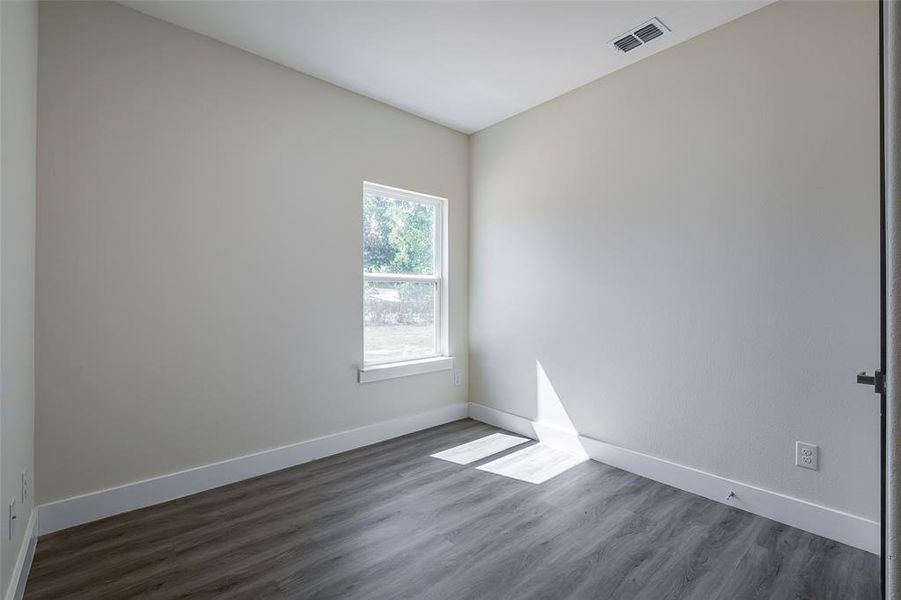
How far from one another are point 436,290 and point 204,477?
2.32 metres

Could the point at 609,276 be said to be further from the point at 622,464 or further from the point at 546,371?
the point at 622,464

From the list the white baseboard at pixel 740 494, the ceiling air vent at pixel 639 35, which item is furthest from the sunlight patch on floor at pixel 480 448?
the ceiling air vent at pixel 639 35

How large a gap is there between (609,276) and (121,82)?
3228 millimetres

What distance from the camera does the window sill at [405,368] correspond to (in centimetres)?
336

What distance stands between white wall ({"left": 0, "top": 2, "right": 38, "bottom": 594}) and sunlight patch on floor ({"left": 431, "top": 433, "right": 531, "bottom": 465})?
7.34ft

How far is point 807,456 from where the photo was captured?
215 centimetres

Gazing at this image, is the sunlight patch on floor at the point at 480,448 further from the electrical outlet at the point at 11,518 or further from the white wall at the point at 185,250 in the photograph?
the electrical outlet at the point at 11,518

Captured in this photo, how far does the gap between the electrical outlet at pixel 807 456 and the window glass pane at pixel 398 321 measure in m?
2.71

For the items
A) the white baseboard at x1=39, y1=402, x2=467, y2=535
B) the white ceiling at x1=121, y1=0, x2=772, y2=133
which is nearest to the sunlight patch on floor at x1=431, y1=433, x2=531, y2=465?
the white baseboard at x1=39, y1=402, x2=467, y2=535

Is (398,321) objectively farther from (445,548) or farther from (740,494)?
(740,494)

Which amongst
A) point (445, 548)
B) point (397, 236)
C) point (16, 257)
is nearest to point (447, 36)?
point (397, 236)

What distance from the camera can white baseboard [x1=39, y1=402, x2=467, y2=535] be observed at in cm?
217

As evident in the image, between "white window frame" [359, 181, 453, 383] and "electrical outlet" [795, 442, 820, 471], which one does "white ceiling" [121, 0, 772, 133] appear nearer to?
"white window frame" [359, 181, 453, 383]

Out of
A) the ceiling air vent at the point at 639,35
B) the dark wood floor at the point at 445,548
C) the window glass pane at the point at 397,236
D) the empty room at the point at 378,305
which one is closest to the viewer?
the dark wood floor at the point at 445,548
